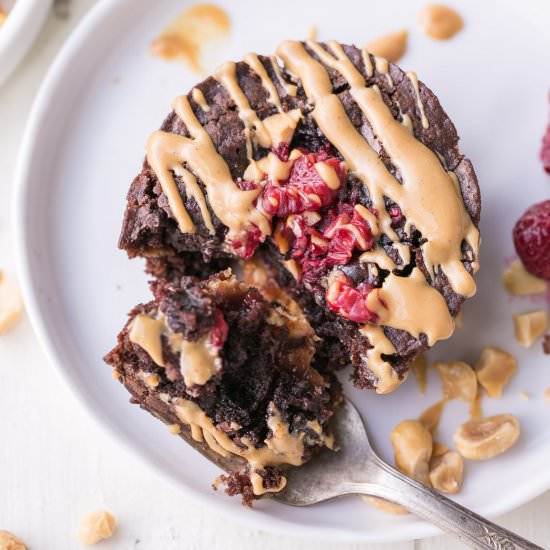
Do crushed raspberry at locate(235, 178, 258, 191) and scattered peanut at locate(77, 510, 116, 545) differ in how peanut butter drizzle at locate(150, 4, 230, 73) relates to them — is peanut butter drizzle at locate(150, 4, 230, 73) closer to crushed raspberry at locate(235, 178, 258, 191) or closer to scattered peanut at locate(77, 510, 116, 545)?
crushed raspberry at locate(235, 178, 258, 191)

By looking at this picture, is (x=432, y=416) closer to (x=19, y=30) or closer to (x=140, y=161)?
(x=140, y=161)

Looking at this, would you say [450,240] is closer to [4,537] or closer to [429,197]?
[429,197]

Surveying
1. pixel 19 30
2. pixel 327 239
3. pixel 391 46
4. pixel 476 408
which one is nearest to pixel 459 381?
pixel 476 408

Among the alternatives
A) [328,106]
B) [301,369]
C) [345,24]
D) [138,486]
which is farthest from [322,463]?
[345,24]

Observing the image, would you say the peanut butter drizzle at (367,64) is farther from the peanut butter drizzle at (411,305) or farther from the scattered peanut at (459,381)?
the scattered peanut at (459,381)

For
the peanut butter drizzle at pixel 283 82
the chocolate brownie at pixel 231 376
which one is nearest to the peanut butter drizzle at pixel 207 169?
the chocolate brownie at pixel 231 376

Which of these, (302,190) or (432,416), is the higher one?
(302,190)
